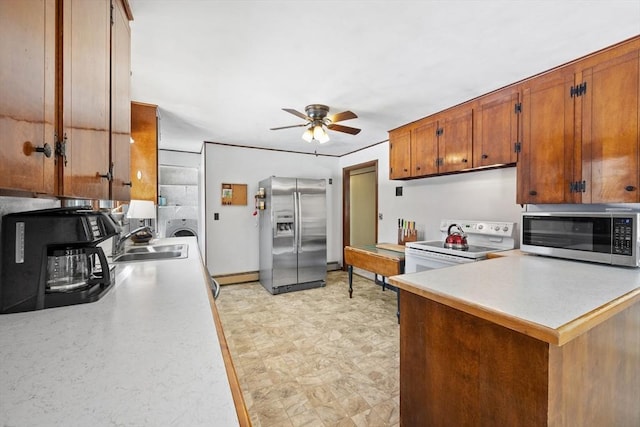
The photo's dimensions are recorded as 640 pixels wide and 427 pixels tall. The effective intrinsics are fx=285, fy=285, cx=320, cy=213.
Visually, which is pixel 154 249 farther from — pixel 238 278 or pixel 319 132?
pixel 238 278

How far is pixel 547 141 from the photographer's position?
225 centimetres

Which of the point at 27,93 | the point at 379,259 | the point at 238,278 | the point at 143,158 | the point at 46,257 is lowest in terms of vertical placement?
the point at 238,278

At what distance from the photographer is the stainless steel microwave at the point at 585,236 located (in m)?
1.73

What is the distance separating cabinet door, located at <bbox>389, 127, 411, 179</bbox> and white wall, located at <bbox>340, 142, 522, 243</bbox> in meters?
0.41

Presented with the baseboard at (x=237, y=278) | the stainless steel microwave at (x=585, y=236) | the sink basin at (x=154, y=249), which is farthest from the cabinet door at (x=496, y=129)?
the baseboard at (x=237, y=278)

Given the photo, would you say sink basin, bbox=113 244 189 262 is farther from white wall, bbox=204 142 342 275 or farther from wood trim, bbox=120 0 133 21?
white wall, bbox=204 142 342 275

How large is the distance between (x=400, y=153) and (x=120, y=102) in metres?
3.03

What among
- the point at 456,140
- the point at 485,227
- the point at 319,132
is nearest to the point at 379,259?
the point at 485,227

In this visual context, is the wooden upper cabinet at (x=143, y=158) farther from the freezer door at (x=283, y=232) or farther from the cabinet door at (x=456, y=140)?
the cabinet door at (x=456, y=140)

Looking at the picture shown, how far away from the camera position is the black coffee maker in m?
1.00

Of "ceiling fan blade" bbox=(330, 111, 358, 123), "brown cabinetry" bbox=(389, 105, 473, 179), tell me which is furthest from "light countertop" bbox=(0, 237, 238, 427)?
"brown cabinetry" bbox=(389, 105, 473, 179)

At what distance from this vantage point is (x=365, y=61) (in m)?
2.07

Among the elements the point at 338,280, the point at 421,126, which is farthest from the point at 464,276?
the point at 338,280

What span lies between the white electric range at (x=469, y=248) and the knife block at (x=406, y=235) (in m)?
0.58
